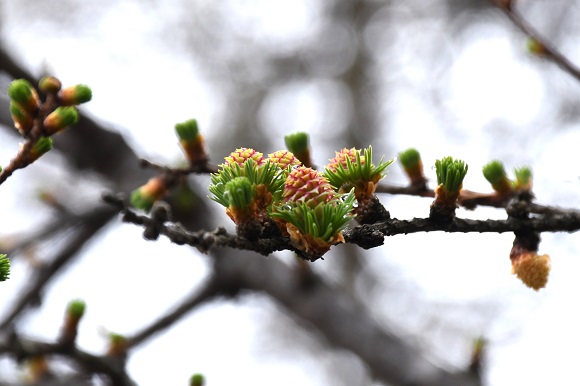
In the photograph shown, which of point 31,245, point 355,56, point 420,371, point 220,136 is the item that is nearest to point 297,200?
point 420,371

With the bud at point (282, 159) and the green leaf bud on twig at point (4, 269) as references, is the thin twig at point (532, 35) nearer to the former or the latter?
the bud at point (282, 159)


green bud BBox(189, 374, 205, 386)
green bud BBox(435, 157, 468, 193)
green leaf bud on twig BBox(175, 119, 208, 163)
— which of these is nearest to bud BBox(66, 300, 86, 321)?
green bud BBox(189, 374, 205, 386)

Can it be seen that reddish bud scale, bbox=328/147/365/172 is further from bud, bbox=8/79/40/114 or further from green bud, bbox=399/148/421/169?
bud, bbox=8/79/40/114

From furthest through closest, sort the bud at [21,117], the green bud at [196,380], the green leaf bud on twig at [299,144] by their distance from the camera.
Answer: the green bud at [196,380] → the green leaf bud on twig at [299,144] → the bud at [21,117]

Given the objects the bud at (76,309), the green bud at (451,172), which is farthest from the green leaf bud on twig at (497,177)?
the bud at (76,309)

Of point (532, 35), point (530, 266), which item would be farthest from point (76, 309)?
point (532, 35)

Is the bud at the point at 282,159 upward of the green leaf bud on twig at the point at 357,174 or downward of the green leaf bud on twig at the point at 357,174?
downward
